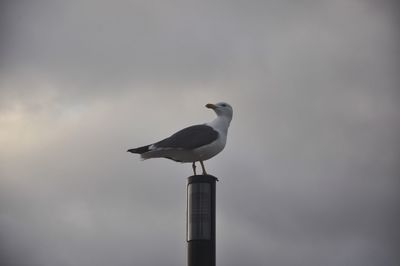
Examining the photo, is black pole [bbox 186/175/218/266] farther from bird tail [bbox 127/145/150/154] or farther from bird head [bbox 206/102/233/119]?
bird head [bbox 206/102/233/119]

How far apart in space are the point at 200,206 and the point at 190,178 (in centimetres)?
69

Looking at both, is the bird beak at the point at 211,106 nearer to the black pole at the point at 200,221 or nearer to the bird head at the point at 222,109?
the bird head at the point at 222,109

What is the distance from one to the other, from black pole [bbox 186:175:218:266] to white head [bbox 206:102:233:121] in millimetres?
3533

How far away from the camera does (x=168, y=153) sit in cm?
1652

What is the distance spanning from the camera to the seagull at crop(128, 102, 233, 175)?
1623 cm

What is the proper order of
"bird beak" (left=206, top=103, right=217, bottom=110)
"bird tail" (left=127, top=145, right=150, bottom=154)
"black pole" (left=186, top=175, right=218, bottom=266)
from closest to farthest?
"black pole" (left=186, top=175, right=218, bottom=266)
"bird tail" (left=127, top=145, right=150, bottom=154)
"bird beak" (left=206, top=103, right=217, bottom=110)

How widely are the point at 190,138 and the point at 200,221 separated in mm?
3000

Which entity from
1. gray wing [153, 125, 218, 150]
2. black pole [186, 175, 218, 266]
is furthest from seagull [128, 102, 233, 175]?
black pole [186, 175, 218, 266]

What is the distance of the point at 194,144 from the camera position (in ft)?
54.2

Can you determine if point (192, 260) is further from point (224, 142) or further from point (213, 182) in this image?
point (224, 142)

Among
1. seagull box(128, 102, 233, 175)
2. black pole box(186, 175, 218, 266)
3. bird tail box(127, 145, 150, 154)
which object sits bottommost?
black pole box(186, 175, 218, 266)

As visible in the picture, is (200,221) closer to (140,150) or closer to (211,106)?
(140,150)

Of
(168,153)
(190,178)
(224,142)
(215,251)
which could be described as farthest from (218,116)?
(215,251)

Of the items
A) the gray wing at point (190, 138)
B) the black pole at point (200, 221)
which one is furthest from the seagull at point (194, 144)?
the black pole at point (200, 221)
